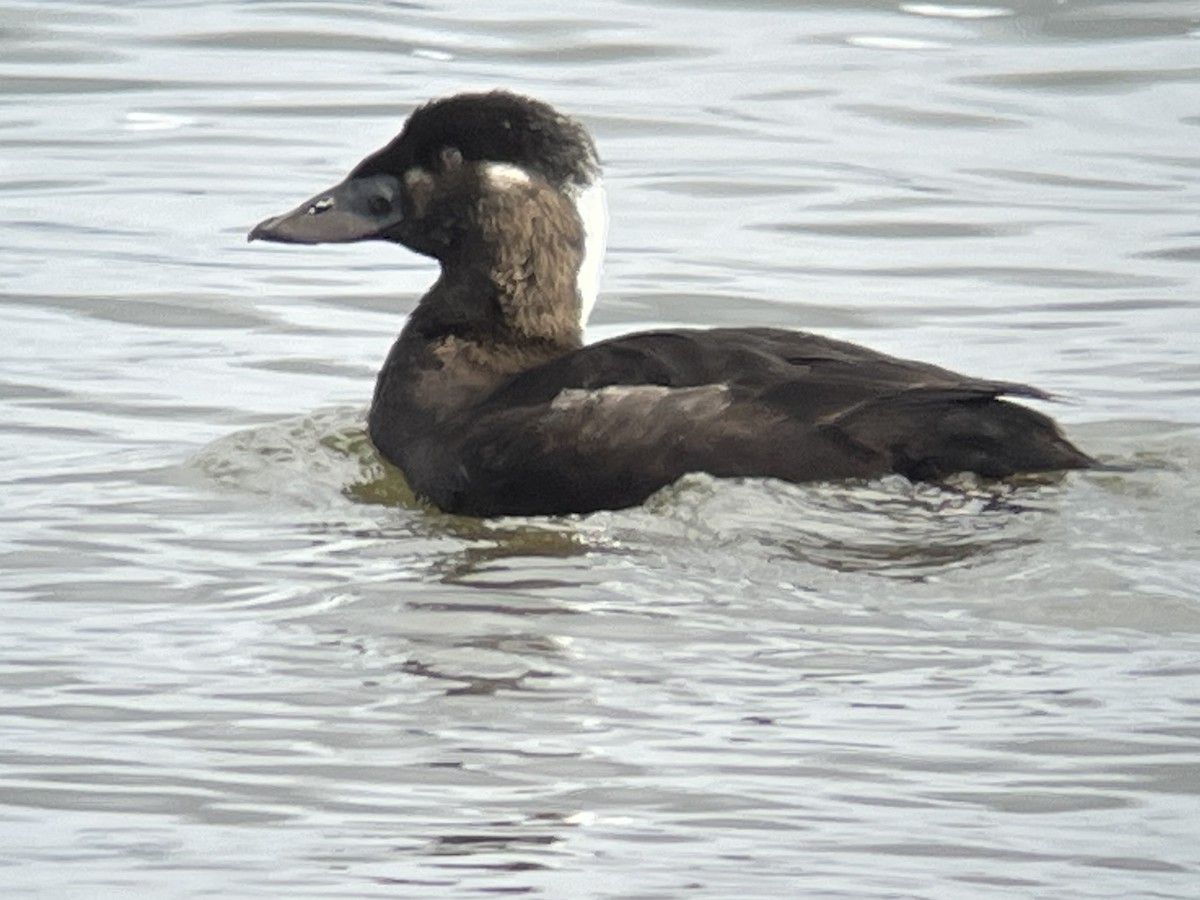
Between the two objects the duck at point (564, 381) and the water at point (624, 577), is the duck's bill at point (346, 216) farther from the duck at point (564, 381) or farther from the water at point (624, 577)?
the water at point (624, 577)

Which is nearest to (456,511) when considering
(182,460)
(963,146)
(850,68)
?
(182,460)

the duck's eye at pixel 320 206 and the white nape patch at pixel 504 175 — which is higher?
the white nape patch at pixel 504 175

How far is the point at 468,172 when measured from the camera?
777 cm

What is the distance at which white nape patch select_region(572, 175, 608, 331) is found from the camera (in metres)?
7.75

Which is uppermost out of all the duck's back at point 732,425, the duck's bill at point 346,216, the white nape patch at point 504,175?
the white nape patch at point 504,175

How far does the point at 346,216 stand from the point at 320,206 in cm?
9

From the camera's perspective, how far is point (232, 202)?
11.4m

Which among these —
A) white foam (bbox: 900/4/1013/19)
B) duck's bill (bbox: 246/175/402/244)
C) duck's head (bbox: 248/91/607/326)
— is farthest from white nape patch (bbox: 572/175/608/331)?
white foam (bbox: 900/4/1013/19)

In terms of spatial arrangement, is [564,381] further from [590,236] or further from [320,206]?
[320,206]

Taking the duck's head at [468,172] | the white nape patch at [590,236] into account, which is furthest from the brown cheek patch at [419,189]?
the white nape patch at [590,236]

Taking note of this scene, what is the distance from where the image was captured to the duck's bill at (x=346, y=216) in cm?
799

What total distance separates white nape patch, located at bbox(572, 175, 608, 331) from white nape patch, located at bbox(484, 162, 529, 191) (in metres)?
0.13

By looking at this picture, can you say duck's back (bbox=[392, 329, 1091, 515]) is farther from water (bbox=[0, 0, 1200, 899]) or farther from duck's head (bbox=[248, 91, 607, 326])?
duck's head (bbox=[248, 91, 607, 326])

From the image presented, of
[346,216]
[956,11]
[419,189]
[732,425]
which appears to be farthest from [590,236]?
[956,11]
